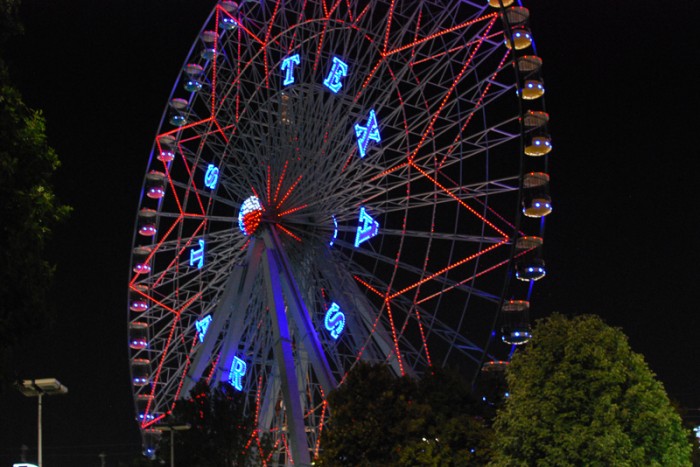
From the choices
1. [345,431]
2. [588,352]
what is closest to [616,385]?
[588,352]

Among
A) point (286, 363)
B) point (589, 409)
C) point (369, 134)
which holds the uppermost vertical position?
point (369, 134)

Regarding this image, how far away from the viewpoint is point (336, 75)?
40688 mm

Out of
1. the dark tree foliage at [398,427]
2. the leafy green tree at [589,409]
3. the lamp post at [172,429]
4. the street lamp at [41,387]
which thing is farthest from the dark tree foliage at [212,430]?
the street lamp at [41,387]

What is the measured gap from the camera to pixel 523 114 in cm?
3619

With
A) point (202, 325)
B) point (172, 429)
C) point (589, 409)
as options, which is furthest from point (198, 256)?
point (589, 409)

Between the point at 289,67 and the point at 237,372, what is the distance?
11.4 meters

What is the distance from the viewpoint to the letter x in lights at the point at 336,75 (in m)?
40.6

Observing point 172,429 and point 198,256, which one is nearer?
point 172,429

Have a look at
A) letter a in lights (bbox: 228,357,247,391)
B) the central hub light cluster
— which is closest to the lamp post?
letter a in lights (bbox: 228,357,247,391)

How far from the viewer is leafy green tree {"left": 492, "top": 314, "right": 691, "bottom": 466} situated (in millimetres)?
26406

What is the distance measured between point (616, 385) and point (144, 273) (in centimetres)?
2554

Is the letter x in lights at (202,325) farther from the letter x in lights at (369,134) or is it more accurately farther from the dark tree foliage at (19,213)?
the dark tree foliage at (19,213)

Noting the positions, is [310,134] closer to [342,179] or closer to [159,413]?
[342,179]

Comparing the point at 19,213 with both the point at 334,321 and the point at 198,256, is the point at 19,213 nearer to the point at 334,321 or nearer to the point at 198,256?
the point at 334,321
